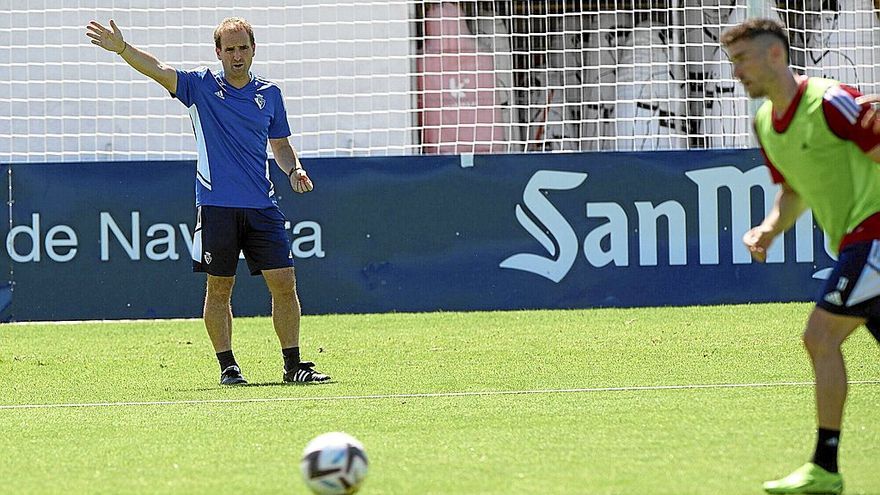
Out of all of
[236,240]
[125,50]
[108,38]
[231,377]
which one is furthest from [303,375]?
[108,38]

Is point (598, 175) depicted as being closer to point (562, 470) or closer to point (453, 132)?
point (453, 132)

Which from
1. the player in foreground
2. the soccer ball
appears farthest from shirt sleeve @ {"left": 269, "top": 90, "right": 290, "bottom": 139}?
the soccer ball

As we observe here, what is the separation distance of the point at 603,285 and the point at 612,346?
3046mm

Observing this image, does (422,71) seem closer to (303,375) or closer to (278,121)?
(278,121)

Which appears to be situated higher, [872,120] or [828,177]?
[872,120]

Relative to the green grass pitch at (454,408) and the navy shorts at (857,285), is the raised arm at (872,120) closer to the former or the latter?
the navy shorts at (857,285)

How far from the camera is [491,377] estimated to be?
8578 mm

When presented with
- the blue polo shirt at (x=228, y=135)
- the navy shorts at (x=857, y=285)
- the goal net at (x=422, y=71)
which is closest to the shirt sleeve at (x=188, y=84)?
the blue polo shirt at (x=228, y=135)

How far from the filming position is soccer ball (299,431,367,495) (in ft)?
15.8

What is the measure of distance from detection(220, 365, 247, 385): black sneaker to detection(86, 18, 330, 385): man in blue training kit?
0.02 meters

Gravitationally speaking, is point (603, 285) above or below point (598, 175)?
below

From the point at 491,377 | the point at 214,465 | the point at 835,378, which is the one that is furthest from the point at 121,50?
the point at 835,378

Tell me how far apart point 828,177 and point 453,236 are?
8155 mm

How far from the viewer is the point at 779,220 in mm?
5617
